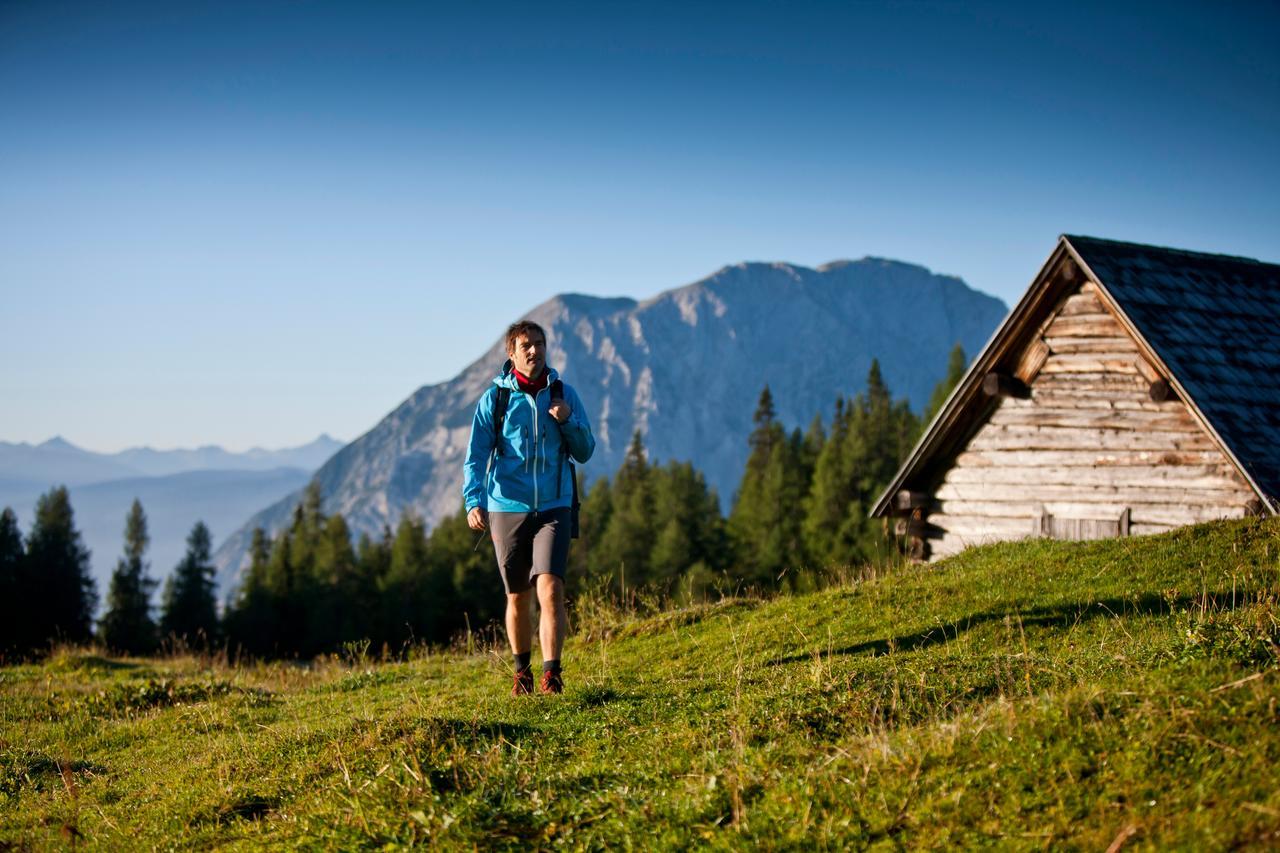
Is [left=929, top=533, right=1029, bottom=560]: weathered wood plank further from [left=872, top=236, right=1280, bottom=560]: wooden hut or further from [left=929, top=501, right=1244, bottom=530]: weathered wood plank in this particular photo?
[left=929, top=501, right=1244, bottom=530]: weathered wood plank

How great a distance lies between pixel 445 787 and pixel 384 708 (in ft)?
12.9

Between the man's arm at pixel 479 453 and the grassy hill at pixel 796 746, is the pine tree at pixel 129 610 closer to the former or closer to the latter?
the grassy hill at pixel 796 746

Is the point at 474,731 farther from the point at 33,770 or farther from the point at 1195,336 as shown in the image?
Answer: the point at 1195,336

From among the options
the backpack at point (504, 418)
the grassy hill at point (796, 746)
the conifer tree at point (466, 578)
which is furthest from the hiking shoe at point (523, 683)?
the conifer tree at point (466, 578)

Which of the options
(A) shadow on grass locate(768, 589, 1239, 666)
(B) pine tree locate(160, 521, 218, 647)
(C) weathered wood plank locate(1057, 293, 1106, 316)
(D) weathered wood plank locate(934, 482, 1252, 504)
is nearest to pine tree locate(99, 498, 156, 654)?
(B) pine tree locate(160, 521, 218, 647)

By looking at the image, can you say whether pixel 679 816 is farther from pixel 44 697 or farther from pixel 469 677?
pixel 44 697

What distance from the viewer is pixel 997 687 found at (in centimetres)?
595

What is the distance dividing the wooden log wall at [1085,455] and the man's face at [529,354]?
28.5 feet

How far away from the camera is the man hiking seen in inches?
305

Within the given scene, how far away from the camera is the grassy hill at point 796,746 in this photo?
4141mm

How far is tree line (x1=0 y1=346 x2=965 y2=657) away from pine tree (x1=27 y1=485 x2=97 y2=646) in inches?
4.0

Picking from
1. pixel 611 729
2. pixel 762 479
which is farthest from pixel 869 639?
pixel 762 479

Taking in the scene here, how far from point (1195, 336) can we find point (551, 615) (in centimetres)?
975

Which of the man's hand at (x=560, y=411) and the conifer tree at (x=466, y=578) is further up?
the man's hand at (x=560, y=411)
